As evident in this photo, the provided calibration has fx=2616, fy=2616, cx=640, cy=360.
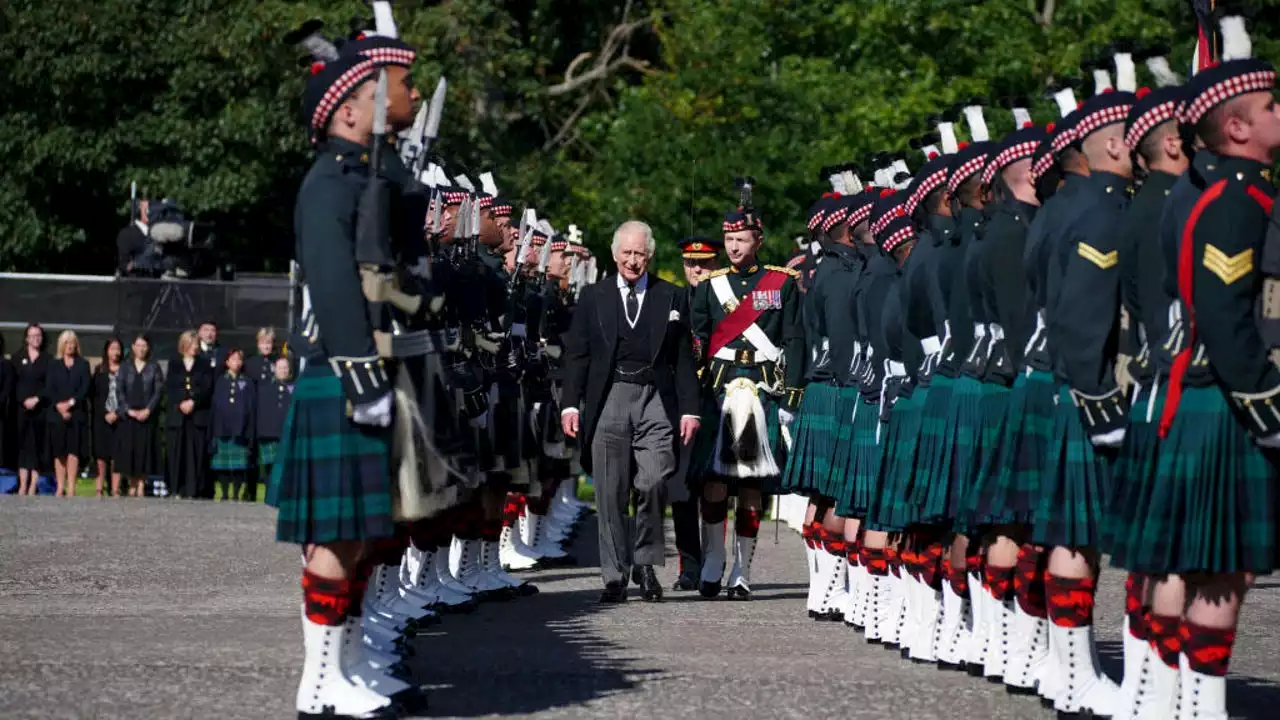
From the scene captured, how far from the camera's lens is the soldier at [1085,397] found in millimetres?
9312

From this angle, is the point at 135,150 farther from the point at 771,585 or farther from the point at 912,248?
the point at 912,248

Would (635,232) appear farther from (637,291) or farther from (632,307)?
(632,307)

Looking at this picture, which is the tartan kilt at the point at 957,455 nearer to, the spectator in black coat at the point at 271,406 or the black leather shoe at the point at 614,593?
the black leather shoe at the point at 614,593

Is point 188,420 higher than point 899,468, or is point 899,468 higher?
point 899,468

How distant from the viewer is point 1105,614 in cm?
1441

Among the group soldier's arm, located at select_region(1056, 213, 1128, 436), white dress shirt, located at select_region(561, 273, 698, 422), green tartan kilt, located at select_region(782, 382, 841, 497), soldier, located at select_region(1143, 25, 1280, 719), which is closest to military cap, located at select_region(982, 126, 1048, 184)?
soldier's arm, located at select_region(1056, 213, 1128, 436)

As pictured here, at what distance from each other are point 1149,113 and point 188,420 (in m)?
20.4

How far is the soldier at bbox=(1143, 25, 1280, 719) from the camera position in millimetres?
8273

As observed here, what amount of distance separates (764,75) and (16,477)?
12916mm

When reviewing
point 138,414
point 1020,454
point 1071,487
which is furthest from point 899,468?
point 138,414

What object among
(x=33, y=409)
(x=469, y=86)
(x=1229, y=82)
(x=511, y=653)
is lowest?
(x=33, y=409)

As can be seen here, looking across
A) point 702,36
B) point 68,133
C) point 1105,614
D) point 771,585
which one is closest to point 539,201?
point 702,36

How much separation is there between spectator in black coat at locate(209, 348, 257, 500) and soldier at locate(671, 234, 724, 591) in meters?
11.9

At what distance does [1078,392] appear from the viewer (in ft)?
30.8
